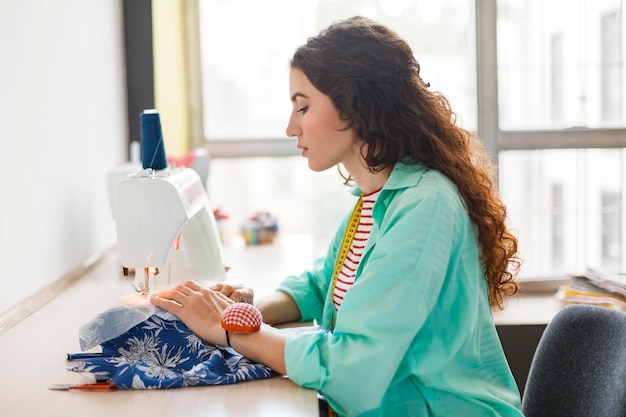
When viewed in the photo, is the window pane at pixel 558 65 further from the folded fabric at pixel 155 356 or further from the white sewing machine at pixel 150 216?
the folded fabric at pixel 155 356

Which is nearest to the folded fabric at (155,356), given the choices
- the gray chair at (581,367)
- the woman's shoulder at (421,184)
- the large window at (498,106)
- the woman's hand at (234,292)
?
the woman's hand at (234,292)

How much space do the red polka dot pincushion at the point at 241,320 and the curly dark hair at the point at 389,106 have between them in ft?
1.26

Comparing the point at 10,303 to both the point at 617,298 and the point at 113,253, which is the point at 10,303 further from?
the point at 617,298

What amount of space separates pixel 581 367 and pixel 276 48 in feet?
7.65

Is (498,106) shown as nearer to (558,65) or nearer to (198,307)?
(558,65)

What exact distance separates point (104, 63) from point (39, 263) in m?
0.94

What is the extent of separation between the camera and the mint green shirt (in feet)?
4.50

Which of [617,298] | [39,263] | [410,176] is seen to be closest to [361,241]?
[410,176]

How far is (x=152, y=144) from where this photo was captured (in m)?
1.88

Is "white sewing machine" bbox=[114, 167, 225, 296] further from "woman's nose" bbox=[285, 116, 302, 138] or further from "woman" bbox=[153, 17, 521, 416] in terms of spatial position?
"woman's nose" bbox=[285, 116, 302, 138]

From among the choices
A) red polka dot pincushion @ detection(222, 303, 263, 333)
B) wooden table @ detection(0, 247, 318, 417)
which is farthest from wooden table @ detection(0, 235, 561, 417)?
red polka dot pincushion @ detection(222, 303, 263, 333)

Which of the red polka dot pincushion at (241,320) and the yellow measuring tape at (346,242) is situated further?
the yellow measuring tape at (346,242)

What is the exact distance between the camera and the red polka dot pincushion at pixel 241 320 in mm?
1510

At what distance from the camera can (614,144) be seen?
3.36 m
